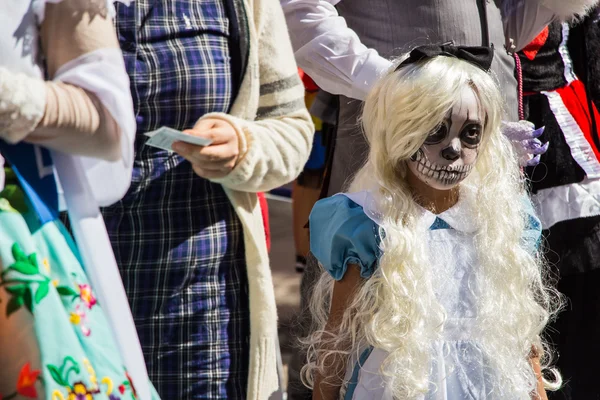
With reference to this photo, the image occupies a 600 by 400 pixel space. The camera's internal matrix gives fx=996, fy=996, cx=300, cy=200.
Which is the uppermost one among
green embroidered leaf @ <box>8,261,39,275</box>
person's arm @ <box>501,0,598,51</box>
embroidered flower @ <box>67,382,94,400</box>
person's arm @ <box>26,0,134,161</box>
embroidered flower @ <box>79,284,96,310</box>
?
person's arm @ <box>26,0,134,161</box>

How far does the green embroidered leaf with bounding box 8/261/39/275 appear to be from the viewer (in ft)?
4.60

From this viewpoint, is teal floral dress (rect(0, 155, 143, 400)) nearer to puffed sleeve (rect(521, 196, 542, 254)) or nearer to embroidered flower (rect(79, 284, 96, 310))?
embroidered flower (rect(79, 284, 96, 310))

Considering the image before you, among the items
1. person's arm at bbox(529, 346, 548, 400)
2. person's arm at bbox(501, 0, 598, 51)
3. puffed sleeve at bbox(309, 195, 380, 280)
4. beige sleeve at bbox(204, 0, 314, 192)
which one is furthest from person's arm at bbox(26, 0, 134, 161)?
person's arm at bbox(501, 0, 598, 51)

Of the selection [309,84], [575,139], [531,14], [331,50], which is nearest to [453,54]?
[331,50]

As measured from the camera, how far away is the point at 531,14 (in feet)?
10.3

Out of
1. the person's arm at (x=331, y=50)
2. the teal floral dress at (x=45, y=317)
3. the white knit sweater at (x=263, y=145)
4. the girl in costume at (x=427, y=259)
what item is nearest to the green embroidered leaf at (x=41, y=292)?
the teal floral dress at (x=45, y=317)

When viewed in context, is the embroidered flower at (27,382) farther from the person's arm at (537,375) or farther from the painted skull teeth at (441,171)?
the person's arm at (537,375)

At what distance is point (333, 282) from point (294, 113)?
463 mm

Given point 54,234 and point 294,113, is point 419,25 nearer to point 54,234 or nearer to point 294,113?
point 294,113

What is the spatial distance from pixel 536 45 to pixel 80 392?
7.35 ft

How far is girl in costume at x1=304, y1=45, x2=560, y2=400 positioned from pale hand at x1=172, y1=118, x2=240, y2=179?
1.39 ft

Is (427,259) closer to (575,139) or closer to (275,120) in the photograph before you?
(275,120)

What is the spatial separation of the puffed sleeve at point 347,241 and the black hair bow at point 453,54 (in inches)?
14.5

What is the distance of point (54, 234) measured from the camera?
4.81ft
